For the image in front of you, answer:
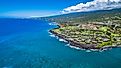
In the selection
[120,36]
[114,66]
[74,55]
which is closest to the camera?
[114,66]

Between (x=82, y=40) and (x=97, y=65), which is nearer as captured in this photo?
(x=97, y=65)

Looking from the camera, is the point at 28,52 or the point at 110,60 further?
the point at 28,52

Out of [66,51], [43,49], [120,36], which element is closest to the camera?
[66,51]

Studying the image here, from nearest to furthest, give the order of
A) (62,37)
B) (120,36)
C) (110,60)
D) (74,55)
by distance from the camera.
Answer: (110,60)
(74,55)
(120,36)
(62,37)

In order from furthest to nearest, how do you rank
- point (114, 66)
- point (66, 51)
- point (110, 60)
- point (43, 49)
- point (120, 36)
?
point (120, 36) < point (43, 49) < point (66, 51) < point (110, 60) < point (114, 66)

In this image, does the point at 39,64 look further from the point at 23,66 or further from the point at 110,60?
the point at 110,60

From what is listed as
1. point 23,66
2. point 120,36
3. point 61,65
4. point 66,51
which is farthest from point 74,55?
point 120,36

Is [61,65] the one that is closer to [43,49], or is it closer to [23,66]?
[23,66]

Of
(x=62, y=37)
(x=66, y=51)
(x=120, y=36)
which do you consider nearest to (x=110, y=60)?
(x=66, y=51)

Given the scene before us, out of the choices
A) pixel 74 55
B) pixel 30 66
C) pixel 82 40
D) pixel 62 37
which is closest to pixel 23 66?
pixel 30 66
